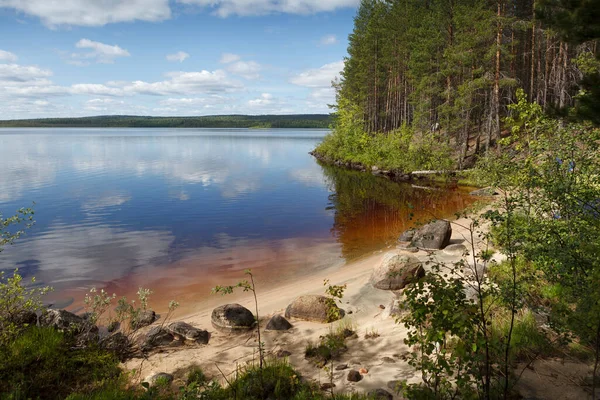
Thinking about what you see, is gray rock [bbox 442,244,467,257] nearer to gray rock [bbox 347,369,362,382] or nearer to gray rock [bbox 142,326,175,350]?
gray rock [bbox 347,369,362,382]

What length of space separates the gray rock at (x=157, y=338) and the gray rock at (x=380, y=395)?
547 cm

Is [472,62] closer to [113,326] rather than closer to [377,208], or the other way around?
[377,208]

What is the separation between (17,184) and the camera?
33.9 metres

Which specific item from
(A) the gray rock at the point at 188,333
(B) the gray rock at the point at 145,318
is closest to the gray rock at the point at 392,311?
(A) the gray rock at the point at 188,333

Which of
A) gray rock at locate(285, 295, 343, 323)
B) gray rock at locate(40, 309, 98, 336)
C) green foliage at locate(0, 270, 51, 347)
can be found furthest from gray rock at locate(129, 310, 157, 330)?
gray rock at locate(285, 295, 343, 323)

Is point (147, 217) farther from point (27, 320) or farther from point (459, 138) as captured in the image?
point (459, 138)

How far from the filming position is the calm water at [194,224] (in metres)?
14.0

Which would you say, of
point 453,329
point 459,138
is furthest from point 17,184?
point 459,138

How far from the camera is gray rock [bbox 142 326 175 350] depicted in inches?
336

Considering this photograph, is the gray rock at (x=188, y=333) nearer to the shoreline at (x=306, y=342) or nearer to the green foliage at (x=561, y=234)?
the shoreline at (x=306, y=342)

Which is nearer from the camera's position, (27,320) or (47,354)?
(47,354)

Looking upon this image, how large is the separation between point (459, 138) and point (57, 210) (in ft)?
128

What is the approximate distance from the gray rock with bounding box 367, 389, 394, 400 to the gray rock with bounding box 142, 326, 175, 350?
5465 mm

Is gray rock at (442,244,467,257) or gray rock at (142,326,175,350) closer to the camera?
gray rock at (142,326,175,350)
